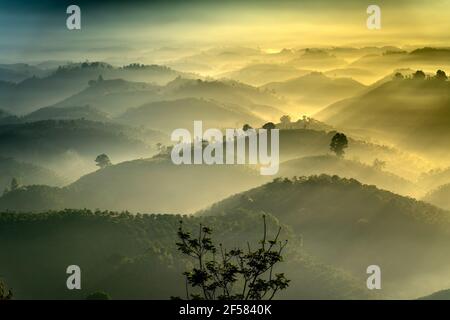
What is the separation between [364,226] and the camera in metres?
160

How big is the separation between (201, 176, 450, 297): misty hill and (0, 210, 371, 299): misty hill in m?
13.0

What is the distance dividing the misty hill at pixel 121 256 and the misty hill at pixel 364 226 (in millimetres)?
13020

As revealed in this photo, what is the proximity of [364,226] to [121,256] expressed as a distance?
232 ft

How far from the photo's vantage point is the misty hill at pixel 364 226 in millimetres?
145875

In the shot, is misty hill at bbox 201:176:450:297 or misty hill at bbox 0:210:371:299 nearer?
misty hill at bbox 0:210:371:299

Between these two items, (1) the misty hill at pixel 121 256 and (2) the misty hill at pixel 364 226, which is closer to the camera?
(1) the misty hill at pixel 121 256

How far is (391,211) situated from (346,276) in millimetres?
40728

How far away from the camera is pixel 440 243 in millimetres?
152625

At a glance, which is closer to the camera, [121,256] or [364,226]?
[121,256]

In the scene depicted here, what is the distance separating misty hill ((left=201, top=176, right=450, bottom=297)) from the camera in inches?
5743

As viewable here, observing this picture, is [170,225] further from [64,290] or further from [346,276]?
[346,276]
